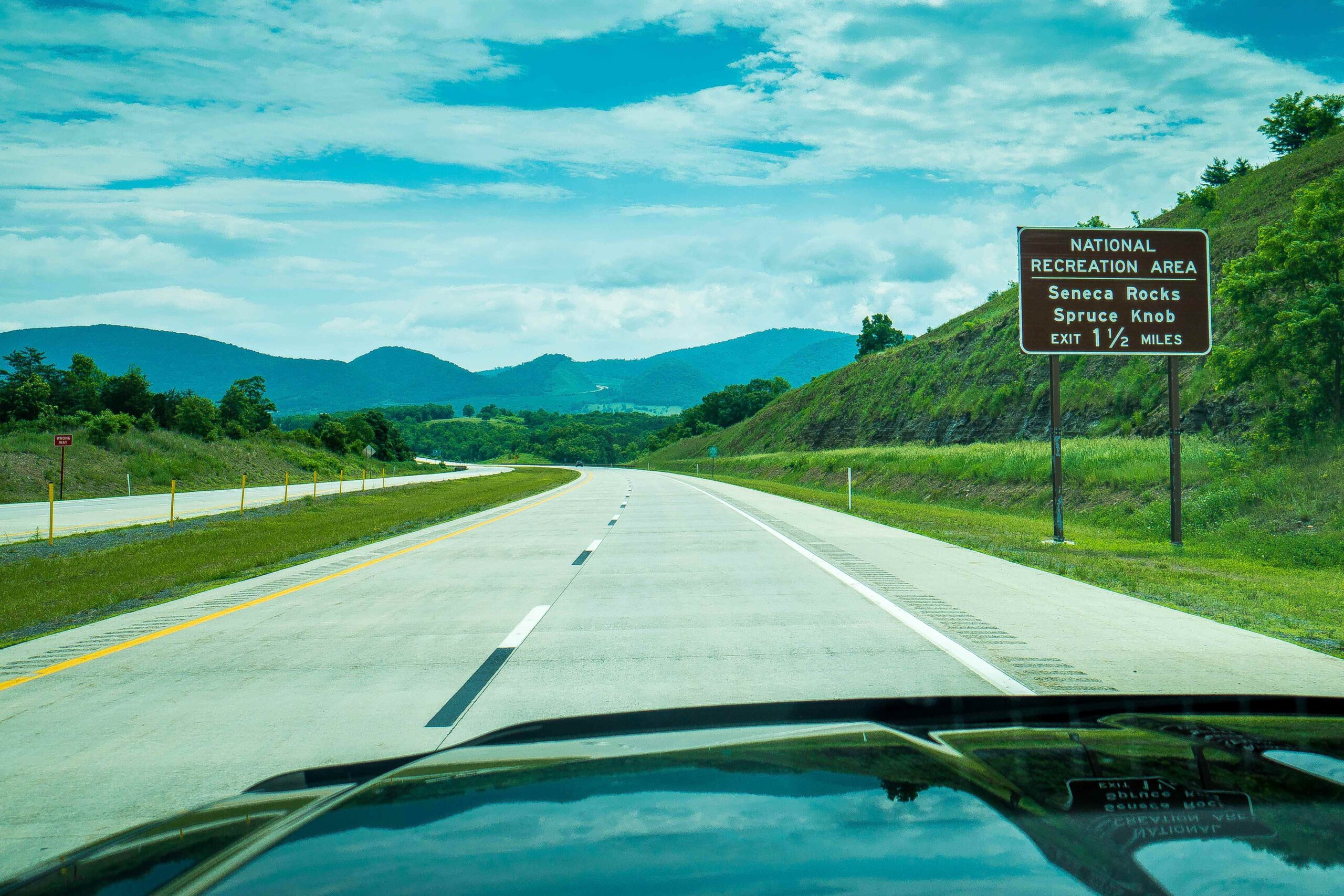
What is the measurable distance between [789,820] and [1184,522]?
69.5ft

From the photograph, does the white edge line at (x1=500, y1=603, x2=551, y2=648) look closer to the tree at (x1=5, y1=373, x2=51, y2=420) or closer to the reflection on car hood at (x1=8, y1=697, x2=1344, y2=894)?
the reflection on car hood at (x1=8, y1=697, x2=1344, y2=894)

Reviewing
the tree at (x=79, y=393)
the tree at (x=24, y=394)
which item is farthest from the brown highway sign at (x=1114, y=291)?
the tree at (x=79, y=393)

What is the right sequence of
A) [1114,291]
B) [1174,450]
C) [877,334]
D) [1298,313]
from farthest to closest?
1. [877,334]
2. [1298,313]
3. [1114,291]
4. [1174,450]

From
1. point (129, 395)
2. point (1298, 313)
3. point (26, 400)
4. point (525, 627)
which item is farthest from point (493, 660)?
point (129, 395)

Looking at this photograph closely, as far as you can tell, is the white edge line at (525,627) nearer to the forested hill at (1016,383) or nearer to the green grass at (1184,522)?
the green grass at (1184,522)

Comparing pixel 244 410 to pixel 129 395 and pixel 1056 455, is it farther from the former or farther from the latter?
pixel 1056 455

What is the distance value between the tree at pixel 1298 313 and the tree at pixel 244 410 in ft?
224

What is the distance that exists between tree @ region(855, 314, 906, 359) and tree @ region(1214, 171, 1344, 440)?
11603 cm

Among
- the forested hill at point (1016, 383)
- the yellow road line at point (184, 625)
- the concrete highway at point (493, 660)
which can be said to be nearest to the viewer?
the concrete highway at point (493, 660)

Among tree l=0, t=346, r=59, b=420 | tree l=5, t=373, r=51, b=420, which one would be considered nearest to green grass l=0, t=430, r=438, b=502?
tree l=5, t=373, r=51, b=420

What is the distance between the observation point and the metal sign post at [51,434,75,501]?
32.2 m

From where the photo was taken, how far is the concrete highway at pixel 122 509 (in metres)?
25.7

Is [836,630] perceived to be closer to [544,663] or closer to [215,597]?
[544,663]

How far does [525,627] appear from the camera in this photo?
902 cm
